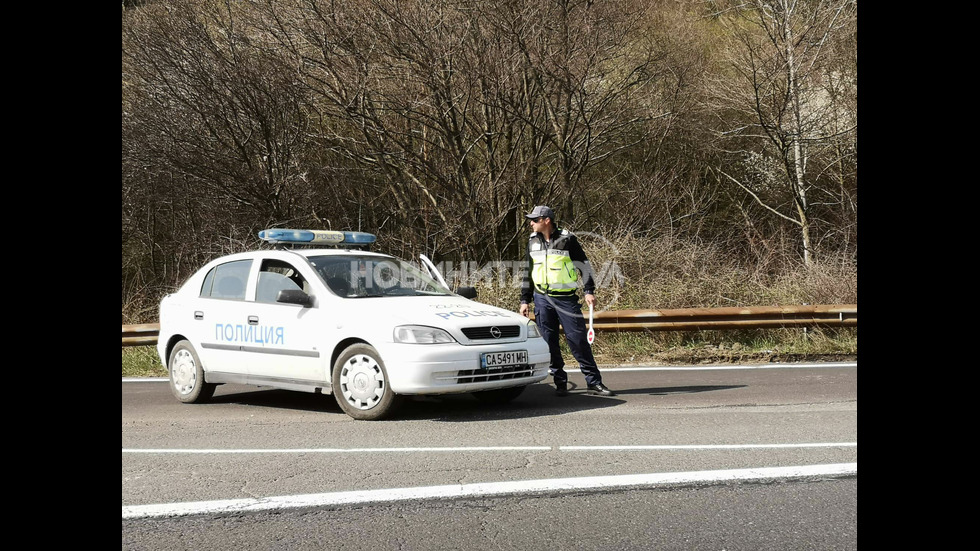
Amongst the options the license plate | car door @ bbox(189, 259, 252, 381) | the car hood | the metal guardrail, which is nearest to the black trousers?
the car hood

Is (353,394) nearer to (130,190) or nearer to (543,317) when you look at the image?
(543,317)

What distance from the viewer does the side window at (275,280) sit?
859cm

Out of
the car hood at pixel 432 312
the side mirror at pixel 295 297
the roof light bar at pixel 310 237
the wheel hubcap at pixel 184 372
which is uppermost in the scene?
the roof light bar at pixel 310 237

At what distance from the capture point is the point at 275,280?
342 inches

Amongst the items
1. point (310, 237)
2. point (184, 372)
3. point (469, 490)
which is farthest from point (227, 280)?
point (469, 490)

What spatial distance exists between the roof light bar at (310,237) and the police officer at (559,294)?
6.10 ft

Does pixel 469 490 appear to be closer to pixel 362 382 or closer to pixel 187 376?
pixel 362 382

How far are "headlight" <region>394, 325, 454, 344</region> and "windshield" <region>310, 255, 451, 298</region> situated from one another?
3.04ft

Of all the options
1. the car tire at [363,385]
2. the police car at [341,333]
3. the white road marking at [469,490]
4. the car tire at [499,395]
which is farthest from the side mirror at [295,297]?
the white road marking at [469,490]

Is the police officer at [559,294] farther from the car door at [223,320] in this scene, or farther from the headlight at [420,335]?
the car door at [223,320]
